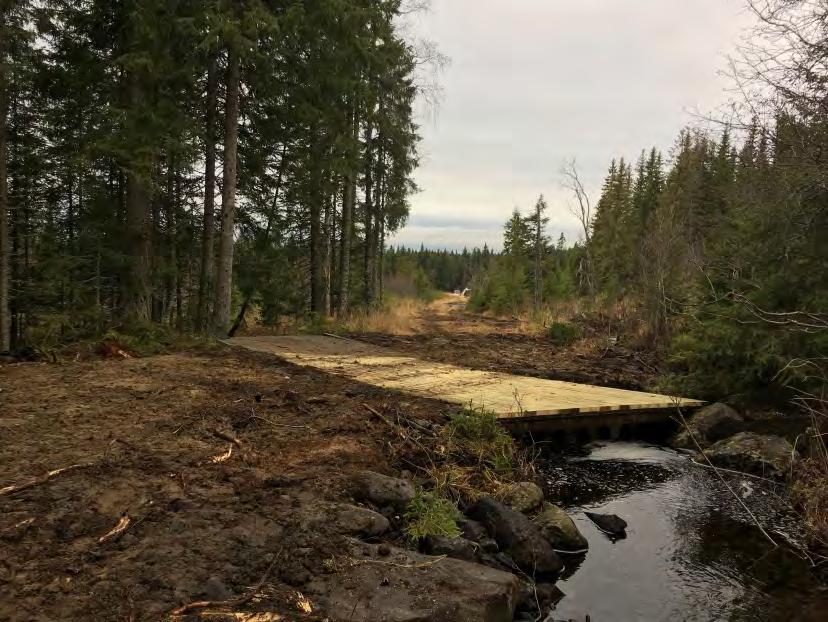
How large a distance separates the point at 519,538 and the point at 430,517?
80cm

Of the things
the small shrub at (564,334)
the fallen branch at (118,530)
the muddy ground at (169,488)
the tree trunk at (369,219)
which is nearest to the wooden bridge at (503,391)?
the muddy ground at (169,488)

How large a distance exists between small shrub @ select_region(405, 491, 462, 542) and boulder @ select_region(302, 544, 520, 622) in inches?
15.4

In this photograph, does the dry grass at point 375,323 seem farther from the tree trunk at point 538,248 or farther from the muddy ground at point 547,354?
the tree trunk at point 538,248

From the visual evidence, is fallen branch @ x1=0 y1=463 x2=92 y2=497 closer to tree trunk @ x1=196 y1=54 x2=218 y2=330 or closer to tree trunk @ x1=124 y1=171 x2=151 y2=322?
tree trunk @ x1=124 y1=171 x2=151 y2=322

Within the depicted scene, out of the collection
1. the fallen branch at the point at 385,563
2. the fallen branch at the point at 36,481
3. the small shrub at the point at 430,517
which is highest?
the fallen branch at the point at 36,481

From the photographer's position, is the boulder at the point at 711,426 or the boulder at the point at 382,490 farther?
the boulder at the point at 711,426

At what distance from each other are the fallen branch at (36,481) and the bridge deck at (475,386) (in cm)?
431

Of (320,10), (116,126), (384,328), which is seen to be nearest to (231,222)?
(116,126)

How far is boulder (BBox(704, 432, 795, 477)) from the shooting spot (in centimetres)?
671

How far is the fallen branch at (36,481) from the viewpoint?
11.7 ft

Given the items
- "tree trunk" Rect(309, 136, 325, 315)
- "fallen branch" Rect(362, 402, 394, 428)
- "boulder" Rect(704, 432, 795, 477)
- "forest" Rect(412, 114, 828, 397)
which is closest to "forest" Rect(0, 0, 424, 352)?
"tree trunk" Rect(309, 136, 325, 315)

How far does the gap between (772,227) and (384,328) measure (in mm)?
12181

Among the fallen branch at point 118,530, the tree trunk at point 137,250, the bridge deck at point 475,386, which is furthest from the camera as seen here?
the tree trunk at point 137,250

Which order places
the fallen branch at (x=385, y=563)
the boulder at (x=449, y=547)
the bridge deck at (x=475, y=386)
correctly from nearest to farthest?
1. the fallen branch at (x=385, y=563)
2. the boulder at (x=449, y=547)
3. the bridge deck at (x=475, y=386)
